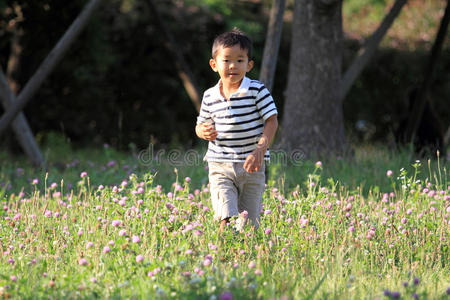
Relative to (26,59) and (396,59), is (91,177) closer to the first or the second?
(26,59)

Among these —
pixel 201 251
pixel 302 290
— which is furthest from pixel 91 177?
pixel 302 290

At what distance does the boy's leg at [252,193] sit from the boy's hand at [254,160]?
0.20m

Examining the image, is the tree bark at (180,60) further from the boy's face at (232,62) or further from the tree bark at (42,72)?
the boy's face at (232,62)

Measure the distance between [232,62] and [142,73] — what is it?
19.7ft

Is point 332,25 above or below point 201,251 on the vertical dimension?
above

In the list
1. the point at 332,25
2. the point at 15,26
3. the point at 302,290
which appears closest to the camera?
the point at 302,290

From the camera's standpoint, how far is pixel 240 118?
3709 mm

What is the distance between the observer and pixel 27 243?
373 cm

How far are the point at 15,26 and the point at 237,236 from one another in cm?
600

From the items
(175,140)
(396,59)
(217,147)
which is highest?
(396,59)

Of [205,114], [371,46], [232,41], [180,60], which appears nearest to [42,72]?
[180,60]

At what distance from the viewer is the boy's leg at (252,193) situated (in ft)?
12.5

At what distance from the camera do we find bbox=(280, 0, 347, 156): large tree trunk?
22.4 ft

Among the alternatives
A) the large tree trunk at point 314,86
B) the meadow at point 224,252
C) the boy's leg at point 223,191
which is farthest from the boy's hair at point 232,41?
the large tree trunk at point 314,86
